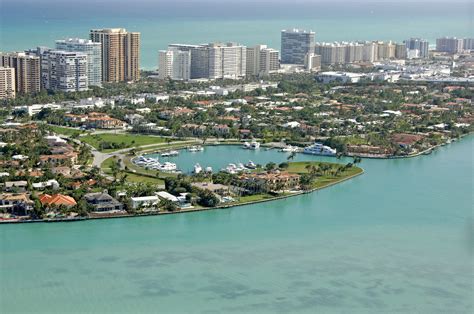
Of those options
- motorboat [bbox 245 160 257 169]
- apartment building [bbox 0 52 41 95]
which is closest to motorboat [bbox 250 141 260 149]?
motorboat [bbox 245 160 257 169]

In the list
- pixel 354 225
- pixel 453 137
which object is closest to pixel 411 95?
pixel 453 137

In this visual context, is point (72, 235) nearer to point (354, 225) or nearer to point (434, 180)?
point (354, 225)

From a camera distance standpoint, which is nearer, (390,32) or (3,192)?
(3,192)

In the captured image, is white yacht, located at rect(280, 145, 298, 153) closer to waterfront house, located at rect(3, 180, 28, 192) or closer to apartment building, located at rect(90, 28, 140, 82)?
waterfront house, located at rect(3, 180, 28, 192)

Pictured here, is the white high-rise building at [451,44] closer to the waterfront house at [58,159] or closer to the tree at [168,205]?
the waterfront house at [58,159]

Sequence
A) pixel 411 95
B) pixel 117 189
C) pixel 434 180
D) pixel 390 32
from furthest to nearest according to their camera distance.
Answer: pixel 390 32, pixel 411 95, pixel 434 180, pixel 117 189

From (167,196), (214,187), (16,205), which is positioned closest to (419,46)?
(214,187)
